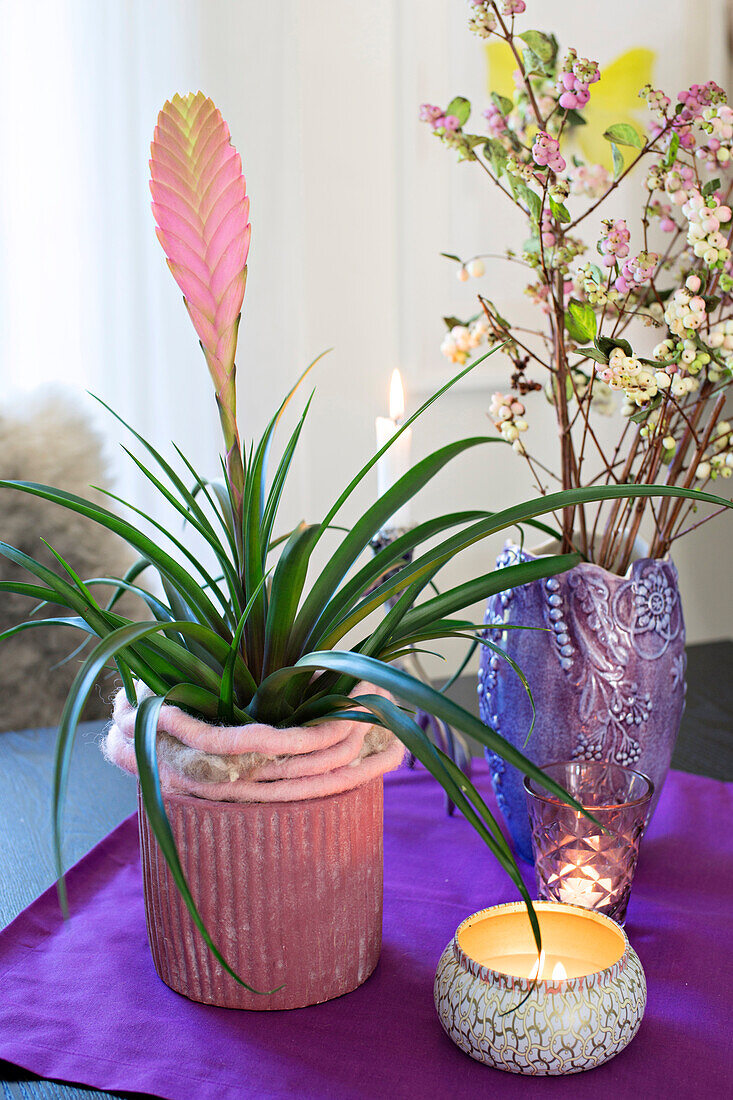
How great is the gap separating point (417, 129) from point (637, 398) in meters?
1.29

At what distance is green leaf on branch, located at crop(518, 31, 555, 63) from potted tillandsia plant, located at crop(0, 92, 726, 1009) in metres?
0.28

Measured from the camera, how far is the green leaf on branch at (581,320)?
1.97ft

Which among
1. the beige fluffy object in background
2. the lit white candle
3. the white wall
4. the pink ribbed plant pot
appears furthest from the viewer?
the white wall

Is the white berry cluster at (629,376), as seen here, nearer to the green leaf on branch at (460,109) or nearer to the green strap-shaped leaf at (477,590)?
the green strap-shaped leaf at (477,590)

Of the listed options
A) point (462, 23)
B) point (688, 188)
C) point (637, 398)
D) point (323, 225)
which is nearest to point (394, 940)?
point (637, 398)

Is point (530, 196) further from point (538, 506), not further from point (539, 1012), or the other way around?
point (539, 1012)

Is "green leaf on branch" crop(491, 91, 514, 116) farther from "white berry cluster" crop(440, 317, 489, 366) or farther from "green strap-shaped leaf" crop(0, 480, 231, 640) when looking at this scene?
"green strap-shaped leaf" crop(0, 480, 231, 640)

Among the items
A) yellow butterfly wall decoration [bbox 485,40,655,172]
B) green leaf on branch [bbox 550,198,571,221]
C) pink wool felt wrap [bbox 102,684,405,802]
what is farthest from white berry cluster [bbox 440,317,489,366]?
yellow butterfly wall decoration [bbox 485,40,655,172]

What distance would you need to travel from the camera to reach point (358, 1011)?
0.49 meters

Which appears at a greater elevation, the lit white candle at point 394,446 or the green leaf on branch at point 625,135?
the green leaf on branch at point 625,135

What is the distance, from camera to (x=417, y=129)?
1.70 m

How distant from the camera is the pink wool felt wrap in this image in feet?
1.50

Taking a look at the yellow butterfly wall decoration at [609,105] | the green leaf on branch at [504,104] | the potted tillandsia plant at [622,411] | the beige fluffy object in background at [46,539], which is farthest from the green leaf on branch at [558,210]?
the yellow butterfly wall decoration at [609,105]

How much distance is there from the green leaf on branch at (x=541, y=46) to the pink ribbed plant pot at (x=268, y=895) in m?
0.47
